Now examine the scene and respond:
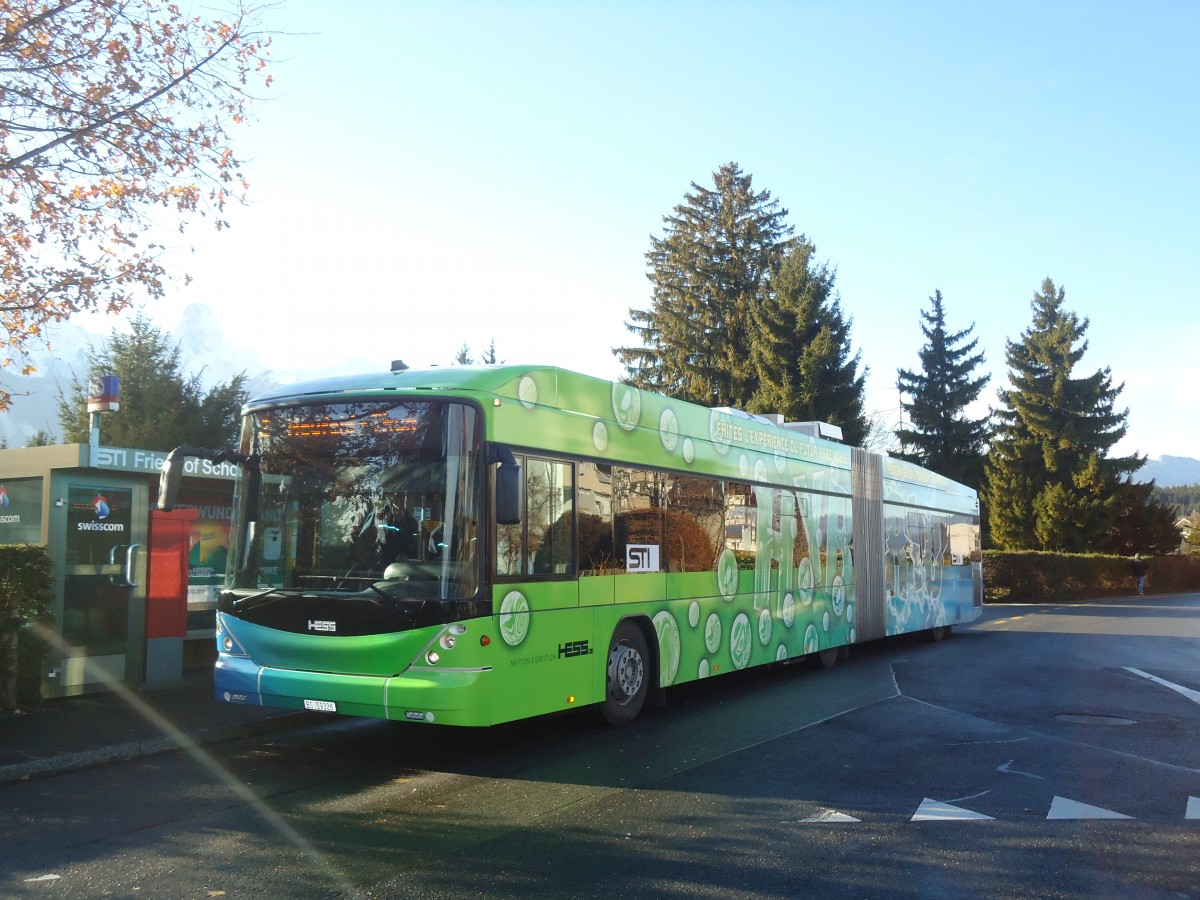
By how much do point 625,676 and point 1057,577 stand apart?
4066cm

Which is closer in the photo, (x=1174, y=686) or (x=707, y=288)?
(x=1174, y=686)

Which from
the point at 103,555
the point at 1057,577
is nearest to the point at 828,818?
the point at 103,555

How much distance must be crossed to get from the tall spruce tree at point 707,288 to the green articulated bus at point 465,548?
1526 inches

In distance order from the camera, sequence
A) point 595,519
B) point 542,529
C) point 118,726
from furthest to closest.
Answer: point 595,519 → point 118,726 → point 542,529

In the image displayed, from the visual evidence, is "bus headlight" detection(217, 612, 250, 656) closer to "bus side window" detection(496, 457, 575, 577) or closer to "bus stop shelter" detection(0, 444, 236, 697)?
"bus side window" detection(496, 457, 575, 577)

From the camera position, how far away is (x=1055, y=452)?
5628 centimetres

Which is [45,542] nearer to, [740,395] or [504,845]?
[504,845]

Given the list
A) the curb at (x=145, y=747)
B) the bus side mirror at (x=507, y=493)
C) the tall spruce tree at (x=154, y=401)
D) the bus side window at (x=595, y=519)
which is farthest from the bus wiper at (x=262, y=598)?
the tall spruce tree at (x=154, y=401)

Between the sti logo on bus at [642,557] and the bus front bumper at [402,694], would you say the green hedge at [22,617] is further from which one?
the sti logo on bus at [642,557]

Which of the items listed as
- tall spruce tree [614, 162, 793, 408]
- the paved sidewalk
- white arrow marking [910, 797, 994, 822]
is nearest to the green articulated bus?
the paved sidewalk

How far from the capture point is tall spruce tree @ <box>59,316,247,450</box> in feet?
86.5

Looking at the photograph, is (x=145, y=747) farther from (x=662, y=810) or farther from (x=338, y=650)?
(x=662, y=810)

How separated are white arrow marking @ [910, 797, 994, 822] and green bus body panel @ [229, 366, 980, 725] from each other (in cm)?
305

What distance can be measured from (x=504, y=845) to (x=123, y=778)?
3560 millimetres
